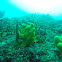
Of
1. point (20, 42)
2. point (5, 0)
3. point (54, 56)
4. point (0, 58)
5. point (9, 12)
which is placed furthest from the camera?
point (9, 12)

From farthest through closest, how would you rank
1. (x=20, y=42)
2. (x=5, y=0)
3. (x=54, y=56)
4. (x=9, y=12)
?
(x=9, y=12), (x=5, y=0), (x=20, y=42), (x=54, y=56)

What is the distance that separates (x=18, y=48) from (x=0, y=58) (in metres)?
0.61

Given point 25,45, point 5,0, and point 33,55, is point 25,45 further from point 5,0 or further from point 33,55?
point 5,0

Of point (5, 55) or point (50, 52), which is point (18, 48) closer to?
point (5, 55)

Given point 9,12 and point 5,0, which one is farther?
point 9,12

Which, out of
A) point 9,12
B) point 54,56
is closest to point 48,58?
point 54,56

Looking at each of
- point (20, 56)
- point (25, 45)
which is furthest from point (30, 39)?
point (20, 56)

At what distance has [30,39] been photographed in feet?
9.30

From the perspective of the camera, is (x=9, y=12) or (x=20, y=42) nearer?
(x=20, y=42)

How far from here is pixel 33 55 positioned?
95.7 inches

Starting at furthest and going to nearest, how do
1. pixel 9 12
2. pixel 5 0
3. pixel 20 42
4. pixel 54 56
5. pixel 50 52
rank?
pixel 9 12 → pixel 5 0 → pixel 20 42 → pixel 50 52 → pixel 54 56

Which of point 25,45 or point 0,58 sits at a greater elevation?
point 25,45

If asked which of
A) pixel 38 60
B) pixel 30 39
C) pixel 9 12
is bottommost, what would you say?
pixel 38 60

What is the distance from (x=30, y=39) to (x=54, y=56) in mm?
911
